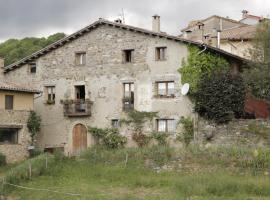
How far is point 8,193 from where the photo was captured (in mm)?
25125

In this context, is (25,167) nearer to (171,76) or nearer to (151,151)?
(151,151)

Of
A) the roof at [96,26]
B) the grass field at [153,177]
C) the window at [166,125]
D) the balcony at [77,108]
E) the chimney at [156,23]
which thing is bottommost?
the grass field at [153,177]

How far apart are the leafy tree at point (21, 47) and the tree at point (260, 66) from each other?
3404 cm

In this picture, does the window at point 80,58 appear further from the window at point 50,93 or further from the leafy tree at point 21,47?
the leafy tree at point 21,47

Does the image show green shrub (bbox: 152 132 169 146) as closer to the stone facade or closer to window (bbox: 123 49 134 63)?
the stone facade

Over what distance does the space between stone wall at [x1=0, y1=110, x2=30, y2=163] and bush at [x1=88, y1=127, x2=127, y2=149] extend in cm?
464

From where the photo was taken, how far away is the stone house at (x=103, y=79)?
36.2 meters

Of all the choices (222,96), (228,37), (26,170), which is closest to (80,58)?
(222,96)

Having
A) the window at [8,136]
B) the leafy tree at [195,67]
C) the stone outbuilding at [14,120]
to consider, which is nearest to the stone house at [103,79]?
the leafy tree at [195,67]

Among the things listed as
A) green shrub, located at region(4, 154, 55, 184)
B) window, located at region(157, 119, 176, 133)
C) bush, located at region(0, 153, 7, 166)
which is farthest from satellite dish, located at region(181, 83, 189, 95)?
bush, located at region(0, 153, 7, 166)

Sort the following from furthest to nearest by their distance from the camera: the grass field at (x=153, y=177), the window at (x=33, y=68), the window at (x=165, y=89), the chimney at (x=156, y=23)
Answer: the window at (x=33, y=68) < the chimney at (x=156, y=23) < the window at (x=165, y=89) < the grass field at (x=153, y=177)

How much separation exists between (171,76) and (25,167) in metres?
12.4

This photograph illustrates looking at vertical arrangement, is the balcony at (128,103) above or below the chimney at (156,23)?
below

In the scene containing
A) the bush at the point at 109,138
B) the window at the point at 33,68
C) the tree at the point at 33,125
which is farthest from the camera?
the window at the point at 33,68
